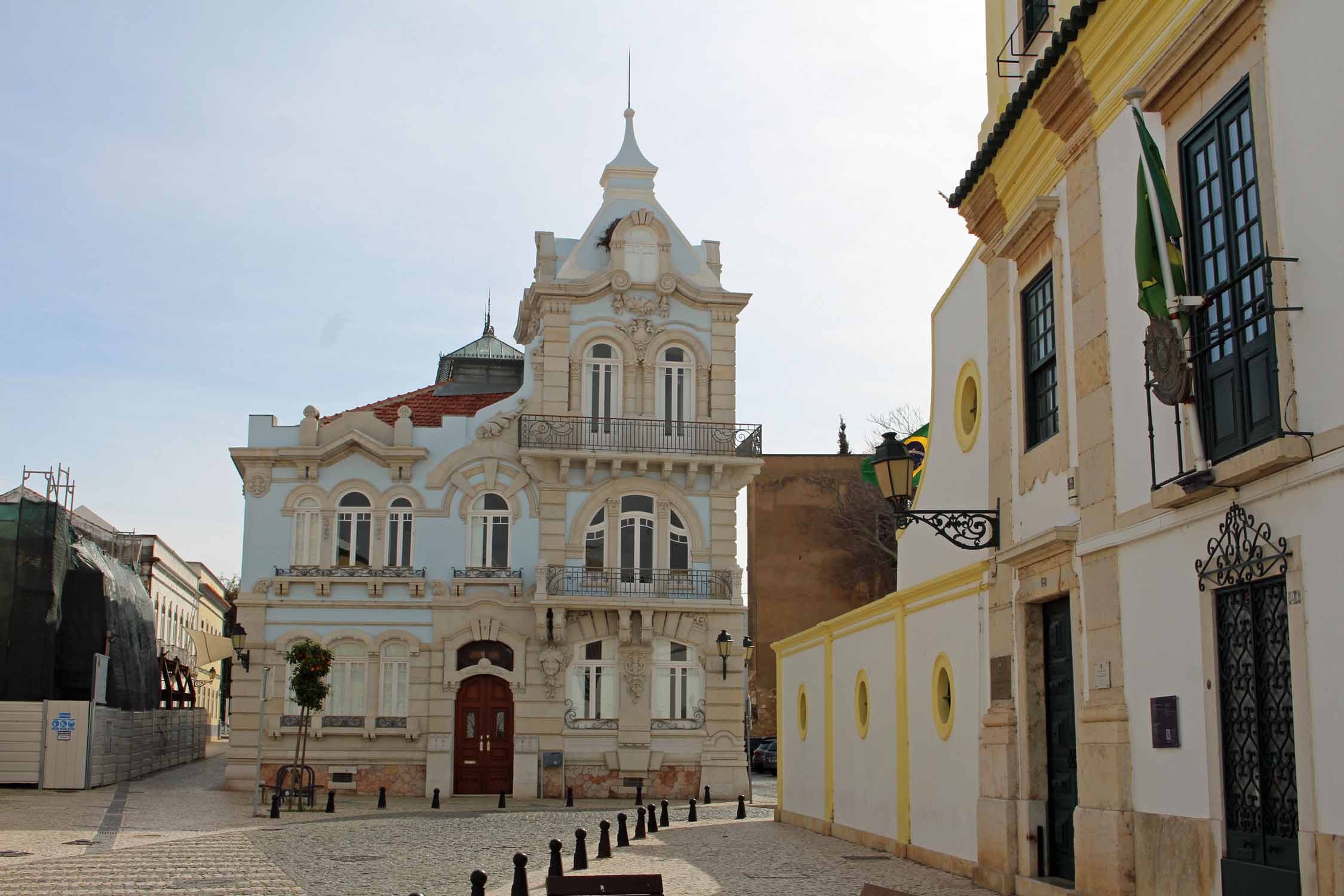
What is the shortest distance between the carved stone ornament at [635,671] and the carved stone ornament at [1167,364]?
23.1 m

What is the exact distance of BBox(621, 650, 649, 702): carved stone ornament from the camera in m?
31.6

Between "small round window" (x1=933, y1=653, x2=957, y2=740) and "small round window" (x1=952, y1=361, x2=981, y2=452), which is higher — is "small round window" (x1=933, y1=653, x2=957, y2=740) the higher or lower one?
the lower one

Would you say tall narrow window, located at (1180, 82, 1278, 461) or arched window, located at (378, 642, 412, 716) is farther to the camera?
arched window, located at (378, 642, 412, 716)

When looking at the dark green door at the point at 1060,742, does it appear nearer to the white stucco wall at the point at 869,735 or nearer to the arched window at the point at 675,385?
the white stucco wall at the point at 869,735

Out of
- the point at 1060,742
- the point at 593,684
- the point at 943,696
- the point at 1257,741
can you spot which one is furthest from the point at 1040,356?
the point at 593,684

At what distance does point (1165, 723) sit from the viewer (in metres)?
9.71

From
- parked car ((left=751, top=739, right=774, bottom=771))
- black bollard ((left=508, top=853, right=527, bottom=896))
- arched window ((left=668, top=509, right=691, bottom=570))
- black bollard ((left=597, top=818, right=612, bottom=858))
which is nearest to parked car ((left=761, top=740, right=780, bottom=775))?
parked car ((left=751, top=739, right=774, bottom=771))

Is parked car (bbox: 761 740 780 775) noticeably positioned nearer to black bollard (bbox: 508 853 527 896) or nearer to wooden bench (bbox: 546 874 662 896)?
black bollard (bbox: 508 853 527 896)

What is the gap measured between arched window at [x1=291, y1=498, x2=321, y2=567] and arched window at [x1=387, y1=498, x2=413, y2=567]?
154 centimetres

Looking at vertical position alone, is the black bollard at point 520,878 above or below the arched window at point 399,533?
below

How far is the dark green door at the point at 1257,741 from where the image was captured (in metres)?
8.30

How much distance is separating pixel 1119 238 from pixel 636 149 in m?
26.1

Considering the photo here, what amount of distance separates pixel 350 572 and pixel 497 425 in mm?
4654

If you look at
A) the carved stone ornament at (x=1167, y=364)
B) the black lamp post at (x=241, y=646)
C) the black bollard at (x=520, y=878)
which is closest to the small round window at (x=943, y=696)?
the black bollard at (x=520, y=878)
